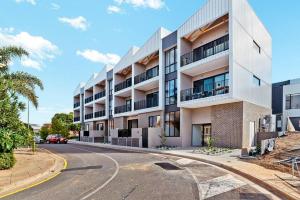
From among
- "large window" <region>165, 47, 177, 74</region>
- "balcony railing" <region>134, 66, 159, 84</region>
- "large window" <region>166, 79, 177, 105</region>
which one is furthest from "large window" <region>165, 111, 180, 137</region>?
"balcony railing" <region>134, 66, 159, 84</region>

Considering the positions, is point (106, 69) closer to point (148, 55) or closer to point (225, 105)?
point (148, 55)

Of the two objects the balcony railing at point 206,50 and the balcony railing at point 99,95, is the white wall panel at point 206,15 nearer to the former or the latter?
the balcony railing at point 206,50

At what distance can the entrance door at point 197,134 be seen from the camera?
94.0 feet

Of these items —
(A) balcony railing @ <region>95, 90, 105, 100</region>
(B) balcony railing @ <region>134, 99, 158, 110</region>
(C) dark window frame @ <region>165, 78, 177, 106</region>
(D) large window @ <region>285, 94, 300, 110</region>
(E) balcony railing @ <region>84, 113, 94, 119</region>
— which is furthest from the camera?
(E) balcony railing @ <region>84, 113, 94, 119</region>

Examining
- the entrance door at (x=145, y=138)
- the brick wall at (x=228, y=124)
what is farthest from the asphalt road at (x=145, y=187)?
the entrance door at (x=145, y=138)

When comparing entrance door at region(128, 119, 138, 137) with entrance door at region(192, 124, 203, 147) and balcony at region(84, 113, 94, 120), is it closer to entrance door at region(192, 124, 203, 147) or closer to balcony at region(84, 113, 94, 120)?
entrance door at region(192, 124, 203, 147)

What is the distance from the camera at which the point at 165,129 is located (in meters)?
30.0

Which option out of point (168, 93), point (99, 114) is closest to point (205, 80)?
point (168, 93)

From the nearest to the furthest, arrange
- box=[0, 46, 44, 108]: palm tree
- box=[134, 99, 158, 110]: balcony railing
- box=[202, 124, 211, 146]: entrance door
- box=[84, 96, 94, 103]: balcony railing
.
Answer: box=[0, 46, 44, 108]: palm tree → box=[202, 124, 211, 146]: entrance door → box=[134, 99, 158, 110]: balcony railing → box=[84, 96, 94, 103]: balcony railing

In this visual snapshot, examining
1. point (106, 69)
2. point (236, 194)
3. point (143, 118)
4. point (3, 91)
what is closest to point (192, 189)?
point (236, 194)

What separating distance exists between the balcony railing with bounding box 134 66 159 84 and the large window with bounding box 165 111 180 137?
598 cm

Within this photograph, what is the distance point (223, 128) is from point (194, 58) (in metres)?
7.42

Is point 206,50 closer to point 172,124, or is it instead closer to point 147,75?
point 172,124

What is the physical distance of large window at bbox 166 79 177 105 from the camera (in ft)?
95.0
